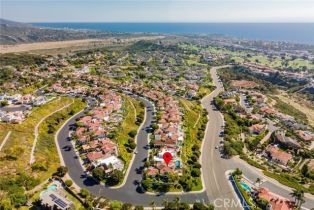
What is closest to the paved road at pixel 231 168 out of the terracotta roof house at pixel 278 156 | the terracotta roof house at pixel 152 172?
the terracotta roof house at pixel 278 156

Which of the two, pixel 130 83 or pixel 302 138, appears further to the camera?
pixel 130 83

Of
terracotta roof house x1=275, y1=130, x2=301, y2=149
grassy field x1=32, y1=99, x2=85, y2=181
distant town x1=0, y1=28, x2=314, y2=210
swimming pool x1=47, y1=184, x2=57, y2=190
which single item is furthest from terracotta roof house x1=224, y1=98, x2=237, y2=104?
swimming pool x1=47, y1=184, x2=57, y2=190

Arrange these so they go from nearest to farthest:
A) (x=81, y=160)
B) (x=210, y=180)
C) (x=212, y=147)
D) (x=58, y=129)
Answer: (x=210, y=180)
(x=81, y=160)
(x=212, y=147)
(x=58, y=129)

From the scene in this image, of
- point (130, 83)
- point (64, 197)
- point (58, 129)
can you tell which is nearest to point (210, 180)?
point (64, 197)

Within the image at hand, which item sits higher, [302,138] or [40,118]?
[40,118]

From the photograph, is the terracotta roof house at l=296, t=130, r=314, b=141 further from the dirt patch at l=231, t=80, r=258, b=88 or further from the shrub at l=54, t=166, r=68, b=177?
the shrub at l=54, t=166, r=68, b=177

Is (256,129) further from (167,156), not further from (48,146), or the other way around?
(48,146)

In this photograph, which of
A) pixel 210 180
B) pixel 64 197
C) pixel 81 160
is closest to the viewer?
pixel 64 197

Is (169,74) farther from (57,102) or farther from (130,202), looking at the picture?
(130,202)
